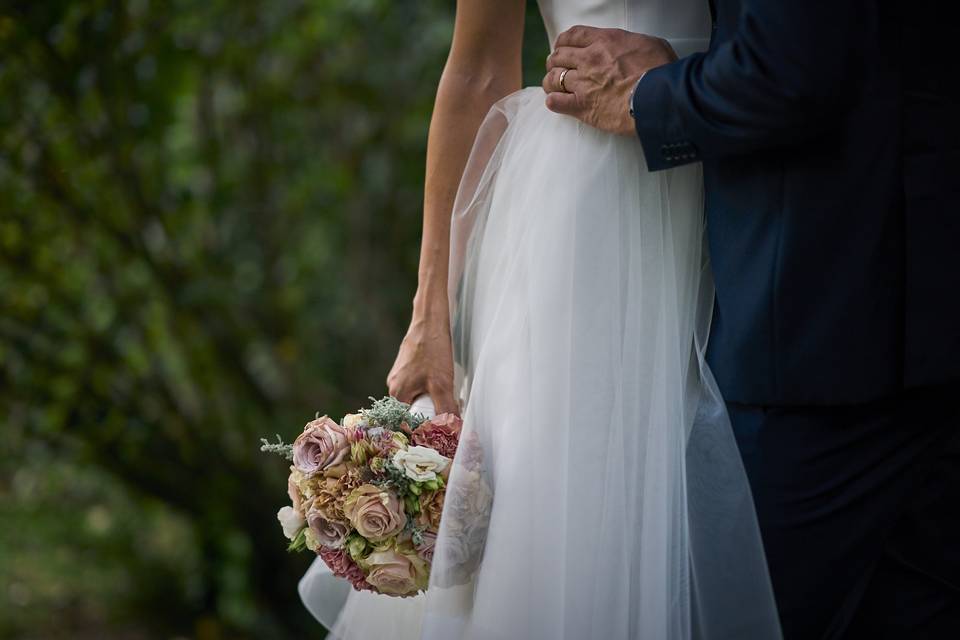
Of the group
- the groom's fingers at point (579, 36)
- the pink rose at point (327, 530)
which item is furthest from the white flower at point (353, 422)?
the groom's fingers at point (579, 36)

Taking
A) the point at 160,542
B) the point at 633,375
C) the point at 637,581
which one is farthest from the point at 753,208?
the point at 160,542

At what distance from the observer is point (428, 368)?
166 cm

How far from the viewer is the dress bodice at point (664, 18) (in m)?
1.43

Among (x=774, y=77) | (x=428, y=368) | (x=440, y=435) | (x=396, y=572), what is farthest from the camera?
(x=428, y=368)

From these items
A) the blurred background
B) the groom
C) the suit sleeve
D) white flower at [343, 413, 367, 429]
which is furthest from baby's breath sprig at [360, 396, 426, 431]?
the blurred background

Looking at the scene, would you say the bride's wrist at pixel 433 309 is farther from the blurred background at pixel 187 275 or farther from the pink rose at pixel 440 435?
the blurred background at pixel 187 275

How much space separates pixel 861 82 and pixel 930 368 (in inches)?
13.8

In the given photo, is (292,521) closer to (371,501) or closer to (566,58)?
(371,501)

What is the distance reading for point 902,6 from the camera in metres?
1.19

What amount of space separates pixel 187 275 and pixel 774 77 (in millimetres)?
2820

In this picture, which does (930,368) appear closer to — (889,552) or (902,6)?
(889,552)

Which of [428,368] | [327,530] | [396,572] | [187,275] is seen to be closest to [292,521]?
[327,530]

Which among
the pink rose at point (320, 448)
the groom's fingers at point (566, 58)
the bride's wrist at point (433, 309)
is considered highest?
the groom's fingers at point (566, 58)

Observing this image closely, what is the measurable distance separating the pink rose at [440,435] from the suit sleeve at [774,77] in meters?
0.54
